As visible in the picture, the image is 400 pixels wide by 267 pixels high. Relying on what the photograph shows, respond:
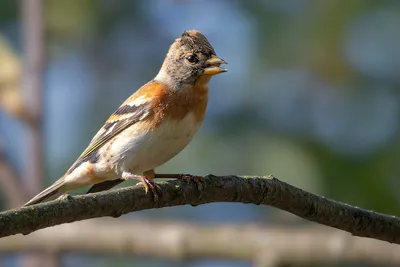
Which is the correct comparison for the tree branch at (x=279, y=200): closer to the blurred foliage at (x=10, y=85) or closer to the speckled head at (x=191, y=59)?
the speckled head at (x=191, y=59)

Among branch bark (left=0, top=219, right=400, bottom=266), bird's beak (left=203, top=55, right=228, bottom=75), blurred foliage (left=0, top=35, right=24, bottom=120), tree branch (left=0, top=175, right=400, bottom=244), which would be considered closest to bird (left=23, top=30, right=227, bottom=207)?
bird's beak (left=203, top=55, right=228, bottom=75)

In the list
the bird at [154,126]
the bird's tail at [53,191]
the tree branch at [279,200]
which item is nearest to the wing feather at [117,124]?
the bird at [154,126]

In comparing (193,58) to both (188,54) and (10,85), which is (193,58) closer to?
(188,54)

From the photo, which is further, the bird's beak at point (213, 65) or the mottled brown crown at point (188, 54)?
the mottled brown crown at point (188, 54)

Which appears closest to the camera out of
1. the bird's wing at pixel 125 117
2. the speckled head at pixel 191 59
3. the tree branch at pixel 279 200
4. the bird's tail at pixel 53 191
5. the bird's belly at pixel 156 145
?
the tree branch at pixel 279 200

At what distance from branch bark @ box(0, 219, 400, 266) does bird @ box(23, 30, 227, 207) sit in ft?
2.99

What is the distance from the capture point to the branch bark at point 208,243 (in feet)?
18.1

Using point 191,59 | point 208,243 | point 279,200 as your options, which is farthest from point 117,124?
point 279,200

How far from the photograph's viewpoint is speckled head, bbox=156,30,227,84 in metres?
4.96

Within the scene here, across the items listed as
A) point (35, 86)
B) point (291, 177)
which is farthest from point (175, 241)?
point (35, 86)

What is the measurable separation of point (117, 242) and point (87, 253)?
34 cm

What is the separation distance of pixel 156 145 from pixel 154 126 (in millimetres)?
135

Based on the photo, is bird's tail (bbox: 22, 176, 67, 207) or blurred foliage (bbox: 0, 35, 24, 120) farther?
blurred foliage (bbox: 0, 35, 24, 120)

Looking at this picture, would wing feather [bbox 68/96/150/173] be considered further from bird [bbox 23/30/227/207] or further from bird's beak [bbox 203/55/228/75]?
bird's beak [bbox 203/55/228/75]
